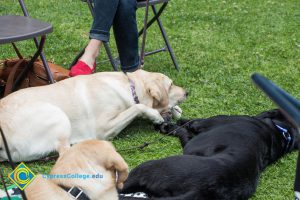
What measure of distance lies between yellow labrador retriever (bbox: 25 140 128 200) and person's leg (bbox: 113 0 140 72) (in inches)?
96.9

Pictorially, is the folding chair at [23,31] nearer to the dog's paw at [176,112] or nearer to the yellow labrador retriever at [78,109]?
the yellow labrador retriever at [78,109]

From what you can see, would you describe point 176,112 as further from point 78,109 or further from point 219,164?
point 219,164

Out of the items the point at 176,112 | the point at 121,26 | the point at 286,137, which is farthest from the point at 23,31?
the point at 286,137

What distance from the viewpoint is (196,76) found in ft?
17.5

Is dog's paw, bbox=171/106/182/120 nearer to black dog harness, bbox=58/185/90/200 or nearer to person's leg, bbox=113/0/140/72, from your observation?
person's leg, bbox=113/0/140/72

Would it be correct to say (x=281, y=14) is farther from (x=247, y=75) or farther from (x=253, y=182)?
(x=253, y=182)

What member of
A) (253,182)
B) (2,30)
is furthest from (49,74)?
(253,182)

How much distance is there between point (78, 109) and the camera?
3.83m

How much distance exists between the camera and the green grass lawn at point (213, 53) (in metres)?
3.91

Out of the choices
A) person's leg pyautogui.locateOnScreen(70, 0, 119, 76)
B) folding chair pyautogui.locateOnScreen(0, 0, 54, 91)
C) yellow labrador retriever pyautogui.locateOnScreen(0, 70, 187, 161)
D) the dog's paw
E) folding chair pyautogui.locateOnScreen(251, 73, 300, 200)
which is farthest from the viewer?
person's leg pyautogui.locateOnScreen(70, 0, 119, 76)

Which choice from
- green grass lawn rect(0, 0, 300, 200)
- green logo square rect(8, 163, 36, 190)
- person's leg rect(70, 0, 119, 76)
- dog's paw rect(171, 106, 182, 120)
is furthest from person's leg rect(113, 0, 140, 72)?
green logo square rect(8, 163, 36, 190)

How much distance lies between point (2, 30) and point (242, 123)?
192 cm

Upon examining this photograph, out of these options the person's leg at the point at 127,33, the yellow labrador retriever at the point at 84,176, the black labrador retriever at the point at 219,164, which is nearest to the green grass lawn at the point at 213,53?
the black labrador retriever at the point at 219,164

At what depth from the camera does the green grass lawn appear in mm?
3909
